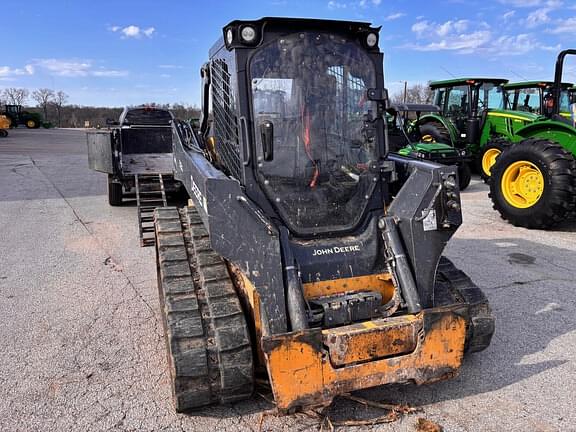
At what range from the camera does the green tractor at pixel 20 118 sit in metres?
45.5

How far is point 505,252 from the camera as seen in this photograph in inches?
255

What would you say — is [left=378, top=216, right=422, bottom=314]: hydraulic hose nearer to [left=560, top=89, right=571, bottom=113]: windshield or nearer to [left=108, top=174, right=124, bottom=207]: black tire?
[left=108, top=174, right=124, bottom=207]: black tire

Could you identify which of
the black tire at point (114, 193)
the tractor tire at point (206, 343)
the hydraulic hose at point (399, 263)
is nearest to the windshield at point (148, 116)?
the black tire at point (114, 193)

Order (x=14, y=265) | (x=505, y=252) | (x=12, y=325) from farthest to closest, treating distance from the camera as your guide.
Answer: (x=505, y=252) < (x=14, y=265) < (x=12, y=325)

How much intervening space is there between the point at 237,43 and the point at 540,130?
709cm

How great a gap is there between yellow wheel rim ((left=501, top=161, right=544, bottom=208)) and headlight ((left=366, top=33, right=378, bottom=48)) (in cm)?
538

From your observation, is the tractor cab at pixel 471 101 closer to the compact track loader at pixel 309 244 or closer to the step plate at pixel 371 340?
the compact track loader at pixel 309 244

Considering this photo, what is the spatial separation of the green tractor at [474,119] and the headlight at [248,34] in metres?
10.1

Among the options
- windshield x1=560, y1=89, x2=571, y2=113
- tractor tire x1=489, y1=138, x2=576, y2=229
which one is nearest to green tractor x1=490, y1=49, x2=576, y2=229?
tractor tire x1=489, y1=138, x2=576, y2=229

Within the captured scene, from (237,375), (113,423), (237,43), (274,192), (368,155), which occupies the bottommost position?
(113,423)

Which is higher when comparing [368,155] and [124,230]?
[368,155]

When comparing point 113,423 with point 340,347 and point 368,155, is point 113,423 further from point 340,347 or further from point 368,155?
point 368,155

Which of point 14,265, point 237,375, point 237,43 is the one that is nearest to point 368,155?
point 237,43

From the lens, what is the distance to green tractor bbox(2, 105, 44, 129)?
4550cm
